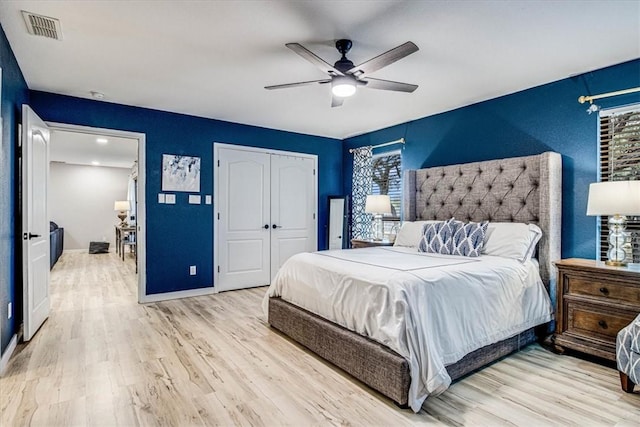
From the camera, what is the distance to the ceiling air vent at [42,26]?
86.5 inches

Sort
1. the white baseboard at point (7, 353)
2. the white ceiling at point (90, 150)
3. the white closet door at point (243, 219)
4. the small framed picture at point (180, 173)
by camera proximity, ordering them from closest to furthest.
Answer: the white baseboard at point (7, 353) < the small framed picture at point (180, 173) < the white closet door at point (243, 219) < the white ceiling at point (90, 150)

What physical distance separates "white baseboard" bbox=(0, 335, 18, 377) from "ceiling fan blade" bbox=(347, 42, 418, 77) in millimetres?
Result: 3124

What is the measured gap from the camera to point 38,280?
3145mm

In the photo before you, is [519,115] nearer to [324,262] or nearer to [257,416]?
[324,262]

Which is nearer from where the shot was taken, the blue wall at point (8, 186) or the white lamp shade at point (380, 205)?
the blue wall at point (8, 186)

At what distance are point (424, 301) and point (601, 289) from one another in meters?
1.49

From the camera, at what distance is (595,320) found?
8.31 ft

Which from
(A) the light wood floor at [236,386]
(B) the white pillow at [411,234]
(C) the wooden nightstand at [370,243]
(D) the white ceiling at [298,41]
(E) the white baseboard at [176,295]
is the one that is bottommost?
(A) the light wood floor at [236,386]

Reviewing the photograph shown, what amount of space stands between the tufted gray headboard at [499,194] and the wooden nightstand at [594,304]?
36 cm

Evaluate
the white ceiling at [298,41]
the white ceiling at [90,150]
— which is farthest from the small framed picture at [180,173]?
the white ceiling at [90,150]

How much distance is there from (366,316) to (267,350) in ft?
3.35

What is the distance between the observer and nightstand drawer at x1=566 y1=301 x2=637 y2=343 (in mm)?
2402

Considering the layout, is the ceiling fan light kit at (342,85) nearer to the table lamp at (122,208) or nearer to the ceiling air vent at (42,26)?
the ceiling air vent at (42,26)

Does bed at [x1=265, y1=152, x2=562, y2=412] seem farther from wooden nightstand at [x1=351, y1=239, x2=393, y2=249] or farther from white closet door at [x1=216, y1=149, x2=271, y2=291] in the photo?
white closet door at [x1=216, y1=149, x2=271, y2=291]
